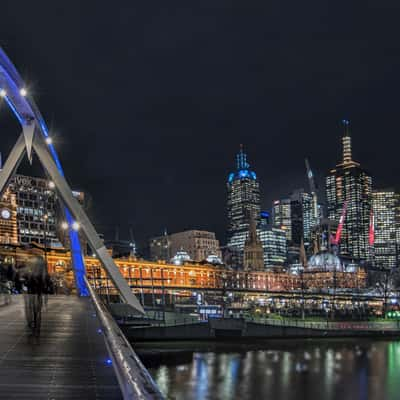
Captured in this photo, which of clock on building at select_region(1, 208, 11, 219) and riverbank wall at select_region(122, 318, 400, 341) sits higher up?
clock on building at select_region(1, 208, 11, 219)

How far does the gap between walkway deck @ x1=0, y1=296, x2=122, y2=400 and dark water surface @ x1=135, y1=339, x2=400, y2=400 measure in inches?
646

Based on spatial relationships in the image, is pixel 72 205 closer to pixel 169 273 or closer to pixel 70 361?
pixel 70 361

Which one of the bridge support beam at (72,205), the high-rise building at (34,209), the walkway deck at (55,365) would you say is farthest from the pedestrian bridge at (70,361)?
the high-rise building at (34,209)

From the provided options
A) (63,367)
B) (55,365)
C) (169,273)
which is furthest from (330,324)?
(169,273)

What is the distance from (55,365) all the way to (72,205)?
2629 cm

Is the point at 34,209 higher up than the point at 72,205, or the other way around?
the point at 34,209

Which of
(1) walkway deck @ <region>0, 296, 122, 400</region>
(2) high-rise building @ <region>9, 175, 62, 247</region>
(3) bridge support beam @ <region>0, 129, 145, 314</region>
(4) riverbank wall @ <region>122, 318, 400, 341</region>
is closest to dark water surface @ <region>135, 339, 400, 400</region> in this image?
(4) riverbank wall @ <region>122, 318, 400, 341</region>

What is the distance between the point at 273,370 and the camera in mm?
45562

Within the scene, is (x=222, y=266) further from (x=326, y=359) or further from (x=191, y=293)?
(x=326, y=359)

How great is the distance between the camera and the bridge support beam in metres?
33.4

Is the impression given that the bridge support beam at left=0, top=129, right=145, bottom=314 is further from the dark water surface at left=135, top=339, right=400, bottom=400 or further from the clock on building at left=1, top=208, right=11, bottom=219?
the clock on building at left=1, top=208, right=11, bottom=219

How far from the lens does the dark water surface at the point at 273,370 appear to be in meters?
36.2

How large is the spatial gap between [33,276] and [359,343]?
2410 inches

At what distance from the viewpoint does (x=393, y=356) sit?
59.0 meters
